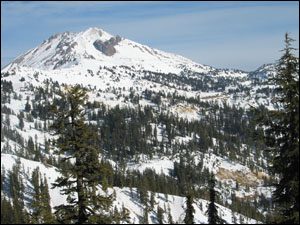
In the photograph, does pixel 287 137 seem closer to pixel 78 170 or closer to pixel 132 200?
pixel 78 170

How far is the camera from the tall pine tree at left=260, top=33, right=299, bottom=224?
15.3 m

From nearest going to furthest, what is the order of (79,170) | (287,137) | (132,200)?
(287,137), (79,170), (132,200)

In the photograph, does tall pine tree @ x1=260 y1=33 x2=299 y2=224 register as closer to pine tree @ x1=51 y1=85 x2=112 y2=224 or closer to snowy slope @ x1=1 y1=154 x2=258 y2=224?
pine tree @ x1=51 y1=85 x2=112 y2=224

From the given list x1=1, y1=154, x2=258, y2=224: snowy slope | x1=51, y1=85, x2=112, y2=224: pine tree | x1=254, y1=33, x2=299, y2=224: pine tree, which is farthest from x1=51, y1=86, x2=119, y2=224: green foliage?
x1=1, y1=154, x2=258, y2=224: snowy slope

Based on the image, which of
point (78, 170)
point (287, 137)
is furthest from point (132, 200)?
point (287, 137)

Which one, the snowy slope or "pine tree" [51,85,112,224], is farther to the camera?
the snowy slope

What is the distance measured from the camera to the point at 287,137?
52.1 feet

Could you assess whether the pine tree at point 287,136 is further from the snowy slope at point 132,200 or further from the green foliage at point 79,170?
the snowy slope at point 132,200

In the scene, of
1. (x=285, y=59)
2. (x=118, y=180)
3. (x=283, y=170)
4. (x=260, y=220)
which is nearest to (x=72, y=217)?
(x=283, y=170)

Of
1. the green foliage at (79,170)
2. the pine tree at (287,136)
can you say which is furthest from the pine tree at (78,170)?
the pine tree at (287,136)

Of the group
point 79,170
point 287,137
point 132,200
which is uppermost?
point 287,137

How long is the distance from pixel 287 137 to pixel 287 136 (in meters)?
0.06

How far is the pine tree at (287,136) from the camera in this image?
15297mm

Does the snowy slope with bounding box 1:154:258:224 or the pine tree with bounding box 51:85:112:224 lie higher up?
the pine tree with bounding box 51:85:112:224
